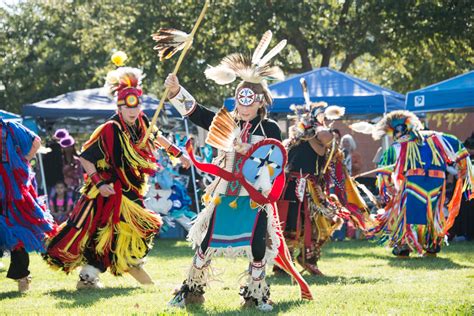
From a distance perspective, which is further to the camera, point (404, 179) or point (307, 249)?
point (404, 179)

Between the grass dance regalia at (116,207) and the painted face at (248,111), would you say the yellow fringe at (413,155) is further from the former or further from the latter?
the painted face at (248,111)

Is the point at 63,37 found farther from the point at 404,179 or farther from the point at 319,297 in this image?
the point at 319,297

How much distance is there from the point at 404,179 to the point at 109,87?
151 inches

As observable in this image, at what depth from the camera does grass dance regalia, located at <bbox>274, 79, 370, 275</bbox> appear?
782cm

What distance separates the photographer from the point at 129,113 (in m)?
6.77

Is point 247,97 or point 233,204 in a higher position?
point 247,97

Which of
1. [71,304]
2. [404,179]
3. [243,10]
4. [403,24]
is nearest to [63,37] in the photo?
[243,10]

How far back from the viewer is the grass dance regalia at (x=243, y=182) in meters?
5.54

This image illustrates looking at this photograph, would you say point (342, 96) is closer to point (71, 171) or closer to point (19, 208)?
point (71, 171)

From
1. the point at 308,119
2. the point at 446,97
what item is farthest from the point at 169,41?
the point at 446,97

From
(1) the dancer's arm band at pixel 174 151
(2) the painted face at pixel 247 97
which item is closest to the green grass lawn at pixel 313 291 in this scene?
(1) the dancer's arm band at pixel 174 151

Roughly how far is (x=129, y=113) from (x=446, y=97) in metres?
5.34

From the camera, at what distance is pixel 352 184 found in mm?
8203

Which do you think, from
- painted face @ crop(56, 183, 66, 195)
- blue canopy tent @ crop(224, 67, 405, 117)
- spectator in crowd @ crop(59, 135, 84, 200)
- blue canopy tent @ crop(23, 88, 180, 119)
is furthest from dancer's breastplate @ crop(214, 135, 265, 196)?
painted face @ crop(56, 183, 66, 195)
